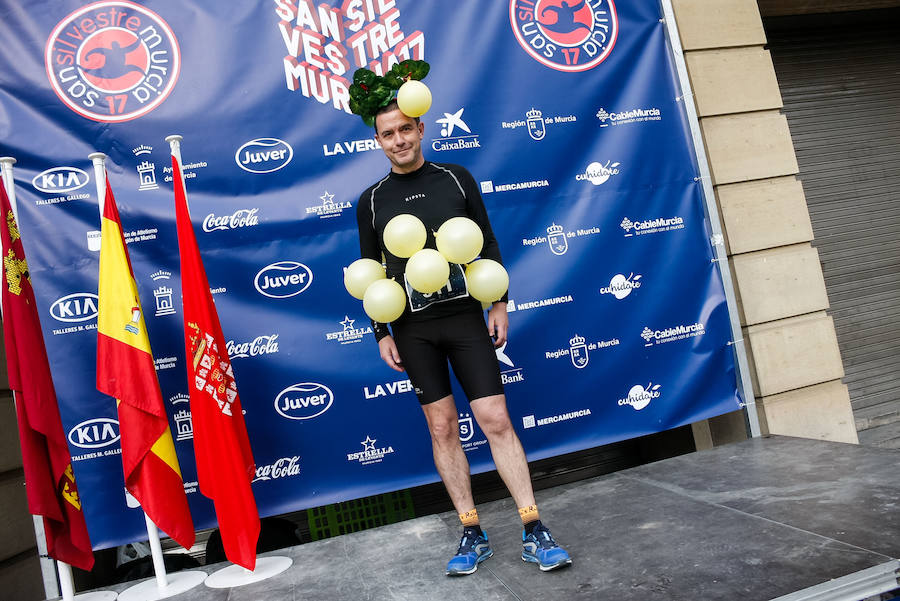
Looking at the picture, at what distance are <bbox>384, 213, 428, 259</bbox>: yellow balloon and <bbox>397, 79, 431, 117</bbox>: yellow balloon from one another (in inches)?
16.4

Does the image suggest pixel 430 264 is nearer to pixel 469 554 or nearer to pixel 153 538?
pixel 469 554

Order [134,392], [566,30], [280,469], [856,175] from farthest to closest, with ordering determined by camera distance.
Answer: [856,175] < [566,30] < [280,469] < [134,392]

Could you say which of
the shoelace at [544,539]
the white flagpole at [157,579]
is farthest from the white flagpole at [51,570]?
the shoelace at [544,539]

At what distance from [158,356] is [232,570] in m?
1.14

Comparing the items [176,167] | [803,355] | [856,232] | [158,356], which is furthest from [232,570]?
[856,232]

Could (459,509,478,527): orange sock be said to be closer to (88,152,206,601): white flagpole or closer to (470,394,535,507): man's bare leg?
(470,394,535,507): man's bare leg

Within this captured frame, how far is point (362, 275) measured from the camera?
104 inches

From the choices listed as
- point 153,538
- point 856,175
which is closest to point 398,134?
point 153,538

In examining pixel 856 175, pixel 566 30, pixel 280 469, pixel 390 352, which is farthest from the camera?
pixel 856 175

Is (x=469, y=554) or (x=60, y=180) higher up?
(x=60, y=180)

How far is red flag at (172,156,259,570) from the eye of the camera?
2795mm

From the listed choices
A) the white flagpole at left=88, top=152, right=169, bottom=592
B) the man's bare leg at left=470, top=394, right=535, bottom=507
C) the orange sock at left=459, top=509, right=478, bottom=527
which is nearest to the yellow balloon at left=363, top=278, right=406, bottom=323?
the man's bare leg at left=470, top=394, right=535, bottom=507

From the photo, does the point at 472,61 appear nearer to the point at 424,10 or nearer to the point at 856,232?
the point at 424,10

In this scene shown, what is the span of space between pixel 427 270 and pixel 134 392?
1.50m
